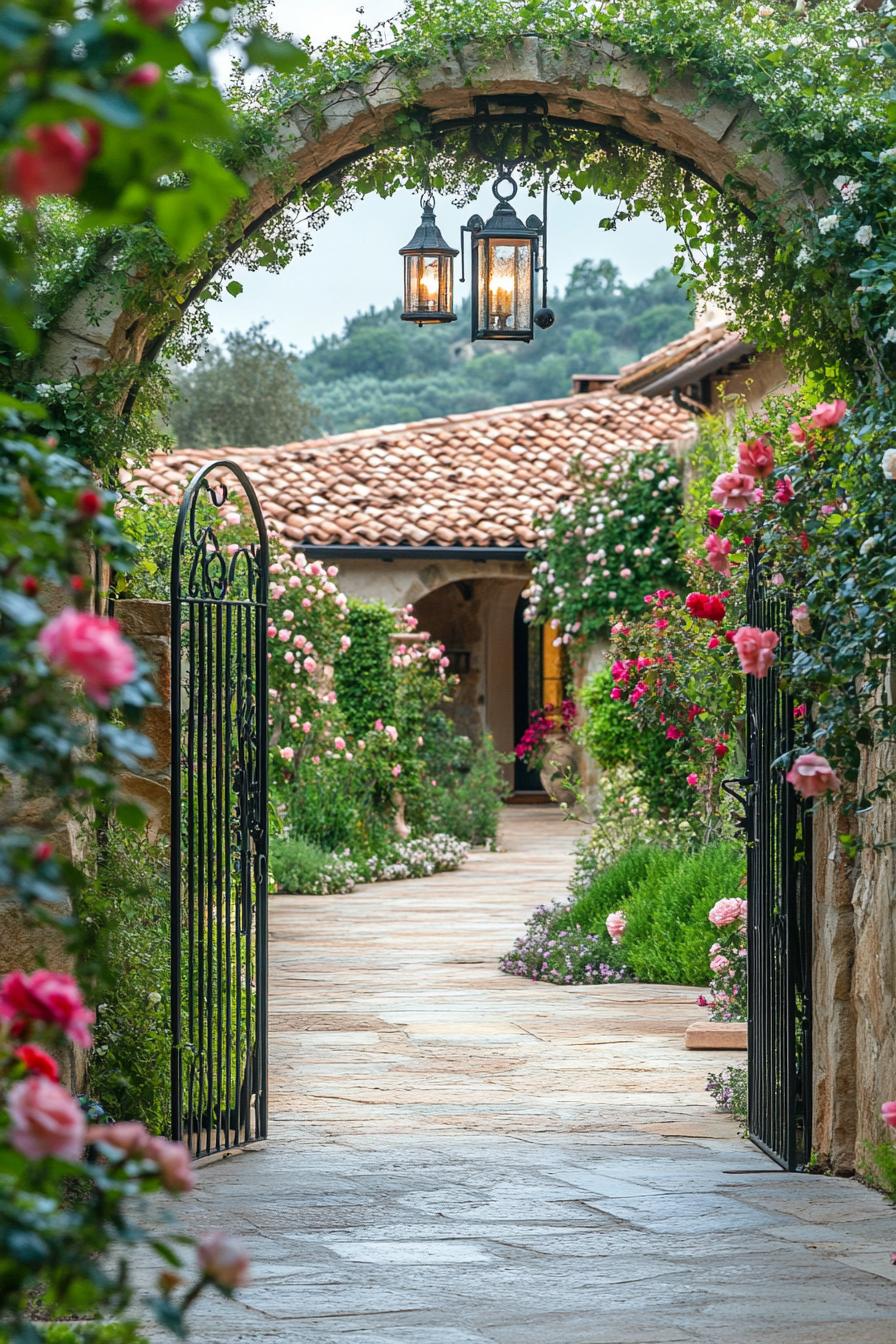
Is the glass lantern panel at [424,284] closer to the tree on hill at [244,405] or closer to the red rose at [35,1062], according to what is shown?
the red rose at [35,1062]

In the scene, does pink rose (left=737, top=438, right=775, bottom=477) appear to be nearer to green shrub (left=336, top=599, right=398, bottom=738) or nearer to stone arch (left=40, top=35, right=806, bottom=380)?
stone arch (left=40, top=35, right=806, bottom=380)

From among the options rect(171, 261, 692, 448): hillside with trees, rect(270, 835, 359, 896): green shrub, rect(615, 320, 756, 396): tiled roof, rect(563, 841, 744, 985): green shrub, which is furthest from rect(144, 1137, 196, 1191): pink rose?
rect(171, 261, 692, 448): hillside with trees

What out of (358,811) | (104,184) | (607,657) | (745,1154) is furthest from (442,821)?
(104,184)

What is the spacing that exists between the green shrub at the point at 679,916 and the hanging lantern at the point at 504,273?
358 centimetres

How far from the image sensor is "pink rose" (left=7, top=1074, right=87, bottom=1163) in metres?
1.72

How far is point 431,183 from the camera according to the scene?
5.75 m

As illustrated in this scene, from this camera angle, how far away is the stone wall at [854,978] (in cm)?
487

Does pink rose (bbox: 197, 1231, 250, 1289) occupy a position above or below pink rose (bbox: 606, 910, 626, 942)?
above

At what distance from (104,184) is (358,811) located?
13.0 m

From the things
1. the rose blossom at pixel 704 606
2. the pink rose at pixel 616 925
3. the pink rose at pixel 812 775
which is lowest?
the pink rose at pixel 616 925

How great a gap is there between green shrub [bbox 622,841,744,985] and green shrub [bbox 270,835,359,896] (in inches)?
169

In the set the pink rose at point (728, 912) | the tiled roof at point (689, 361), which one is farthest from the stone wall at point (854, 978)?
the tiled roof at point (689, 361)

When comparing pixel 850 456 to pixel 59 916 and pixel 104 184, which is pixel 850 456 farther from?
pixel 104 184

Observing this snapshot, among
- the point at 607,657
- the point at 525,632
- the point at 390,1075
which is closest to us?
the point at 390,1075
